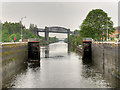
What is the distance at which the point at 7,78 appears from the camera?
2912cm

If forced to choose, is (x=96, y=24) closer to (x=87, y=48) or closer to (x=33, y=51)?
(x=87, y=48)

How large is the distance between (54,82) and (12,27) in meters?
99.9

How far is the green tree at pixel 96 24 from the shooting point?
220 ft

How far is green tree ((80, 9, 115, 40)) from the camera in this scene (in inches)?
2639

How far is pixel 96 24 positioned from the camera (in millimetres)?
67938

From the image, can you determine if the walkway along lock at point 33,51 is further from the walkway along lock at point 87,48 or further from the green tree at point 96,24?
the green tree at point 96,24

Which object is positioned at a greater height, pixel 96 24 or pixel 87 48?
pixel 96 24

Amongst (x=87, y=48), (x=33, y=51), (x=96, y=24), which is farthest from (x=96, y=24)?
(x=33, y=51)

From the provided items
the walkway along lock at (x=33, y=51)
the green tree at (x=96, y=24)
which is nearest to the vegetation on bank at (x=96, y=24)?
the green tree at (x=96, y=24)

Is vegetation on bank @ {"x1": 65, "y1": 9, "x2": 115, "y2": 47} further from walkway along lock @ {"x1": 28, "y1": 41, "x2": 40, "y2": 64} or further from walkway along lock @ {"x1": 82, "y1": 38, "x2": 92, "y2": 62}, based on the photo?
walkway along lock @ {"x1": 28, "y1": 41, "x2": 40, "y2": 64}

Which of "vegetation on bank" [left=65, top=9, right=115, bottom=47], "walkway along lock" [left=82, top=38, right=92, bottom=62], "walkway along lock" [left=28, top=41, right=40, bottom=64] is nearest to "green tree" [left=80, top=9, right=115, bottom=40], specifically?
"vegetation on bank" [left=65, top=9, right=115, bottom=47]

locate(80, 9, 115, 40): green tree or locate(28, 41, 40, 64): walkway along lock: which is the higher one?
locate(80, 9, 115, 40): green tree

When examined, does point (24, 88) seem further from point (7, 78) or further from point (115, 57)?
point (115, 57)

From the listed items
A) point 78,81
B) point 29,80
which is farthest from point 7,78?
point 78,81
